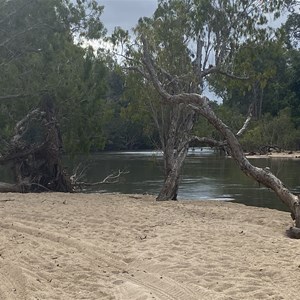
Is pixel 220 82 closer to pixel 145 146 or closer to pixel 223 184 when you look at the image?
pixel 223 184

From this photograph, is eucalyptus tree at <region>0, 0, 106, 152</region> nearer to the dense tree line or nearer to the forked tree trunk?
the dense tree line

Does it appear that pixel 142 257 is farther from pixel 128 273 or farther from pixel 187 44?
pixel 187 44

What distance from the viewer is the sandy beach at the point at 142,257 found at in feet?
18.9

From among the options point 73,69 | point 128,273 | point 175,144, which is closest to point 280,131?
point 175,144

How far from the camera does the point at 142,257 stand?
730 cm

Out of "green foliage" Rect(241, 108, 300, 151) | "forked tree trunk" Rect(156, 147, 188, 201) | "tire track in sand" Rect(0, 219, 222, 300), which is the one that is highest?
"green foliage" Rect(241, 108, 300, 151)

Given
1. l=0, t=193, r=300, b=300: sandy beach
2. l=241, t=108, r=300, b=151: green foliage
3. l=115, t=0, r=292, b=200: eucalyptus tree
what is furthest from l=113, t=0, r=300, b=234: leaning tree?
l=241, t=108, r=300, b=151: green foliage

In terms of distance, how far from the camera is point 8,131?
18484 millimetres

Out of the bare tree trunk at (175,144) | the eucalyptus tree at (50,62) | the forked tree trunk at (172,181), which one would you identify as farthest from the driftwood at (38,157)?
the forked tree trunk at (172,181)

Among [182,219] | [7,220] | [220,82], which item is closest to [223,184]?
[220,82]

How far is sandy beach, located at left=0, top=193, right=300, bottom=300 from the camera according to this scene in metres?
5.77

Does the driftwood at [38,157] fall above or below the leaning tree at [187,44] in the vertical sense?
below

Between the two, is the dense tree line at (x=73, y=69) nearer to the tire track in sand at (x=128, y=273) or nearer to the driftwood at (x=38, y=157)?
the driftwood at (x=38, y=157)

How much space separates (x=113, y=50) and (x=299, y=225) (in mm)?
12758
